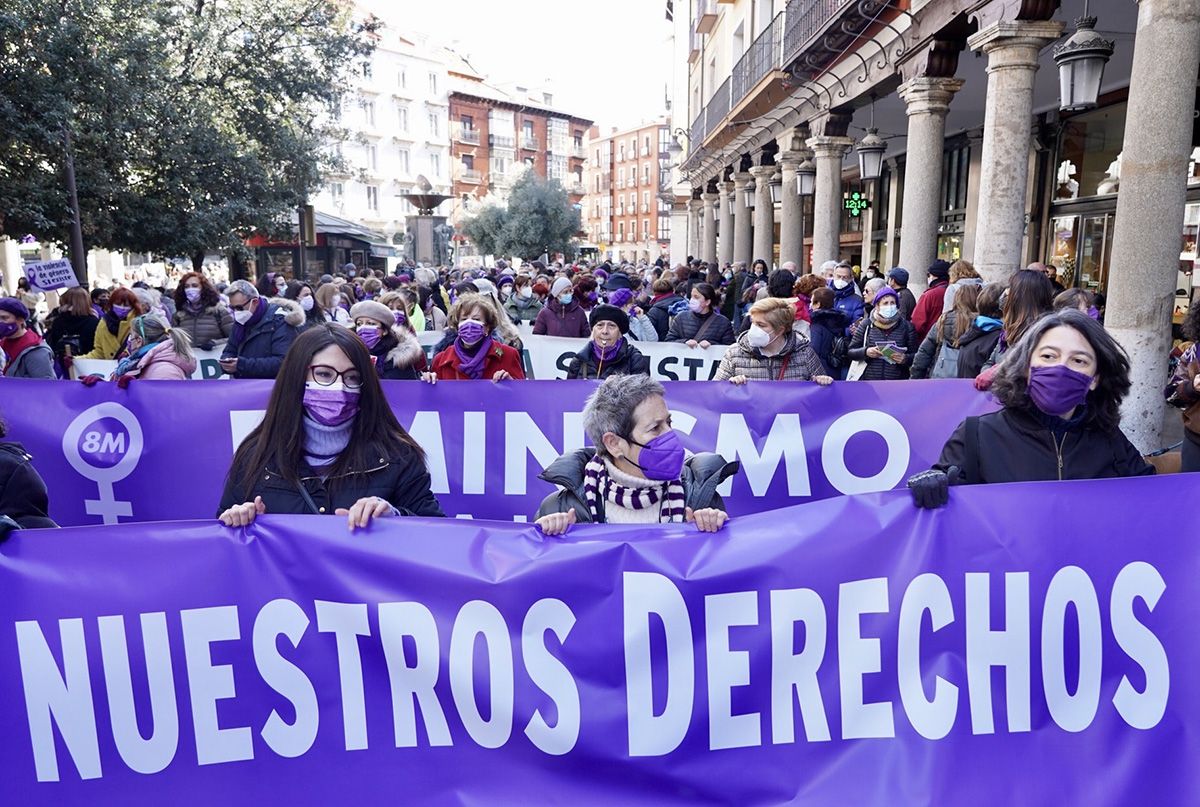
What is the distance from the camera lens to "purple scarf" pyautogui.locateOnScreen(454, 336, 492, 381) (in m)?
5.98

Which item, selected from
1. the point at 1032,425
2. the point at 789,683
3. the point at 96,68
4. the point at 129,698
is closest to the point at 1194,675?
the point at 1032,425

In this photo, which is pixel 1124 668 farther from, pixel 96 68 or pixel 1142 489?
pixel 96 68

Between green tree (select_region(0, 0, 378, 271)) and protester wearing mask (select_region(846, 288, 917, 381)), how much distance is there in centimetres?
940

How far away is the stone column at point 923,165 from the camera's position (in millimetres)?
11164

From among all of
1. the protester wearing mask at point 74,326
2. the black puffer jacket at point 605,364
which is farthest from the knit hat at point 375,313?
the protester wearing mask at point 74,326

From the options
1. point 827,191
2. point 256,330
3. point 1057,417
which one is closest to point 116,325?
point 256,330

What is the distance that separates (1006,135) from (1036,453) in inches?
A: 266

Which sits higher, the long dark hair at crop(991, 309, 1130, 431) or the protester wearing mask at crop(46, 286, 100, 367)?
the long dark hair at crop(991, 309, 1130, 431)

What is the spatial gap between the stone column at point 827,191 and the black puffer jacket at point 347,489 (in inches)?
530

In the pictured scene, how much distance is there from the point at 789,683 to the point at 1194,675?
46.3 inches

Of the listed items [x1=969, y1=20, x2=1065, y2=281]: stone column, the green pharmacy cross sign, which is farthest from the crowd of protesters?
the green pharmacy cross sign

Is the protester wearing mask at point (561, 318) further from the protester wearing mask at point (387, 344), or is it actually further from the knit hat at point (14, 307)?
the knit hat at point (14, 307)

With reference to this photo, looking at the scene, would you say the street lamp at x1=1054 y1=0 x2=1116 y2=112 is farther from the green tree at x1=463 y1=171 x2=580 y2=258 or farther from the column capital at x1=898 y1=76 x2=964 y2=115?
the green tree at x1=463 y1=171 x2=580 y2=258

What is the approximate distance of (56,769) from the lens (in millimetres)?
2646
